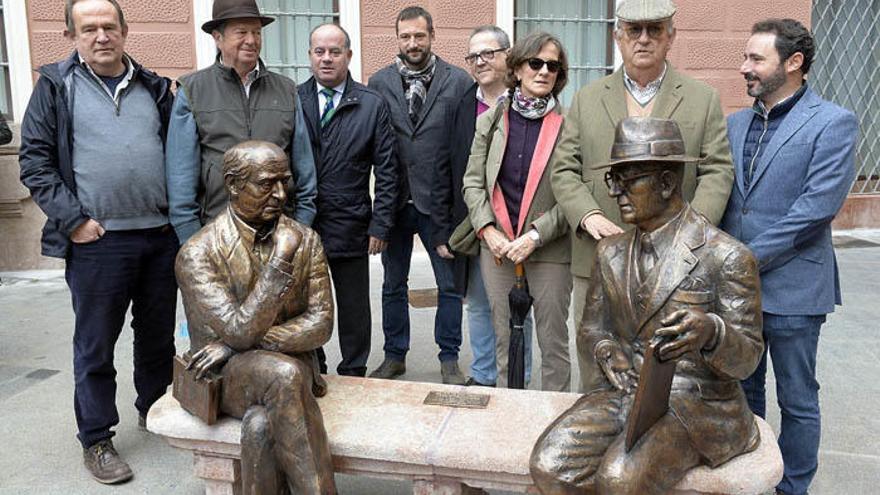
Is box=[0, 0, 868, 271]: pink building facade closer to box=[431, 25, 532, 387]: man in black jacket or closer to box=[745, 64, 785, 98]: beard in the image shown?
box=[431, 25, 532, 387]: man in black jacket

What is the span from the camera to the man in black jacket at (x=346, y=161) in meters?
4.21

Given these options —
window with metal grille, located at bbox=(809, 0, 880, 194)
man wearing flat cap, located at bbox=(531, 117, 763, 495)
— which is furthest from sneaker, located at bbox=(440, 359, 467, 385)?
window with metal grille, located at bbox=(809, 0, 880, 194)

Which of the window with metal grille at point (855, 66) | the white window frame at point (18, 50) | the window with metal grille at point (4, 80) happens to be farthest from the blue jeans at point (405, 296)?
the window with metal grille at point (855, 66)

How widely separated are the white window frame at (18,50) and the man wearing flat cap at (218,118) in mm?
4468

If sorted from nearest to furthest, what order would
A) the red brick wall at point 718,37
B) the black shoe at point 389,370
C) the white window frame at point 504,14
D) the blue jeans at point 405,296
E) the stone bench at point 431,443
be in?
1. the stone bench at point 431,443
2. the blue jeans at point 405,296
3. the black shoe at point 389,370
4. the white window frame at point 504,14
5. the red brick wall at point 718,37

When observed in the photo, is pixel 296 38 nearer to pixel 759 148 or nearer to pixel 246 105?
pixel 246 105

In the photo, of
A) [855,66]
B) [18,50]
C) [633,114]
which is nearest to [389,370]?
[633,114]

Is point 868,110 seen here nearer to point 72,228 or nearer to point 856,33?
point 856,33

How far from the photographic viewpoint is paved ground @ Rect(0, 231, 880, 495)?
12.2 feet

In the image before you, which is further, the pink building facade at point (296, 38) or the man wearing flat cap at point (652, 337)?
the pink building facade at point (296, 38)

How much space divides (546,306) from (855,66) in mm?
7314

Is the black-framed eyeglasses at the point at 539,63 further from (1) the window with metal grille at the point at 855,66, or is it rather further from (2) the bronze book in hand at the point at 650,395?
Result: (1) the window with metal grille at the point at 855,66

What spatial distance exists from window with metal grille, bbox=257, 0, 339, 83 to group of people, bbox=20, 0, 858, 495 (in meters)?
3.77

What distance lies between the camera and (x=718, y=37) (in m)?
8.39
